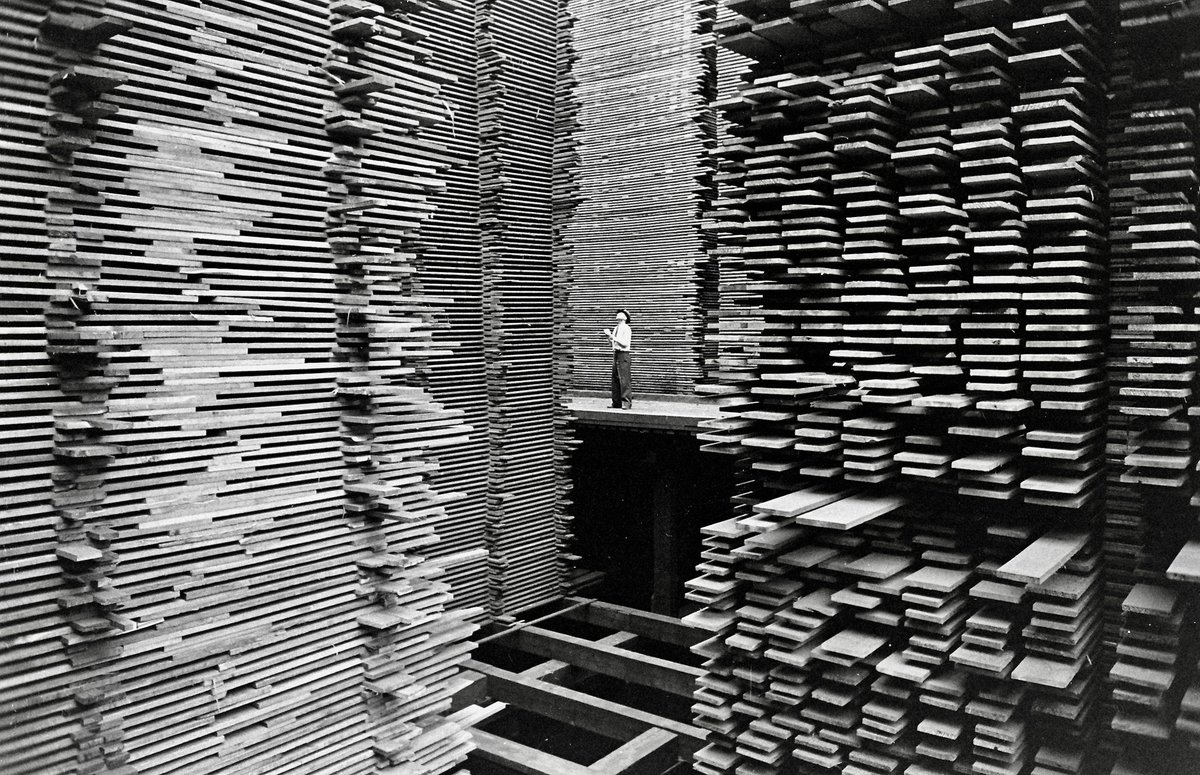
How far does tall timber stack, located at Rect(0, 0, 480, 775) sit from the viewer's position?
396 cm

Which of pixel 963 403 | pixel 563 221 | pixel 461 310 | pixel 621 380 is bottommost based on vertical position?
pixel 621 380

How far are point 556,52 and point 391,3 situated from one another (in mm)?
7996

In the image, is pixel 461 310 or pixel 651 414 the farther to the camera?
pixel 651 414

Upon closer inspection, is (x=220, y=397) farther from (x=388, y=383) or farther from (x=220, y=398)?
(x=388, y=383)

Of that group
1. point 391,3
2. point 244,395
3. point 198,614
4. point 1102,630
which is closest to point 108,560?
point 198,614

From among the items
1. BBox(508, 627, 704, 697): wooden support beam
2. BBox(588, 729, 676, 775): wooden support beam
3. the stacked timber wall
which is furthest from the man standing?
the stacked timber wall

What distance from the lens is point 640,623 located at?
11875mm

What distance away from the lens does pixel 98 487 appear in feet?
13.5

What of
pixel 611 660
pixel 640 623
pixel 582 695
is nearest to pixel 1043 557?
pixel 582 695

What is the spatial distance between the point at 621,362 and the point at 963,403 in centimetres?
998

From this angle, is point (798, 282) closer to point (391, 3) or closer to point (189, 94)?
point (391, 3)

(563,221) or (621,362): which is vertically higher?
(563,221)

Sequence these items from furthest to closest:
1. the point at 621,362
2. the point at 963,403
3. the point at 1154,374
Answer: the point at 621,362, the point at 963,403, the point at 1154,374

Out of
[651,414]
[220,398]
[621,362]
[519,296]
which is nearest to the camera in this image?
[220,398]
